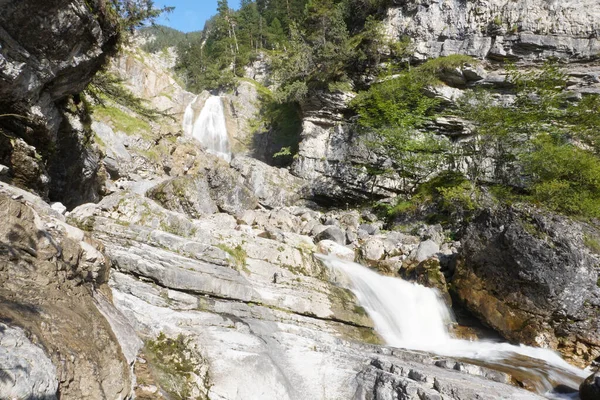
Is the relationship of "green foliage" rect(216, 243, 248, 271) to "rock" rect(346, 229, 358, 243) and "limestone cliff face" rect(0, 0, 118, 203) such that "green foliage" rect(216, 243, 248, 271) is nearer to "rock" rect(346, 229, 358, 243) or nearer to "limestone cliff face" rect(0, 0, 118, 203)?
"limestone cliff face" rect(0, 0, 118, 203)

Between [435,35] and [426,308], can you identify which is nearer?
[426,308]

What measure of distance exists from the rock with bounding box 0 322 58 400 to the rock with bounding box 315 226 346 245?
13.7 metres

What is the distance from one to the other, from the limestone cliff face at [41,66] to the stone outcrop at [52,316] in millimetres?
2661

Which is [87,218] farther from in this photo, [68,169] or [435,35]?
[435,35]

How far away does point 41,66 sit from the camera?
775cm

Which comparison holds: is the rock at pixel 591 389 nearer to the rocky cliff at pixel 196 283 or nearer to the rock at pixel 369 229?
the rocky cliff at pixel 196 283

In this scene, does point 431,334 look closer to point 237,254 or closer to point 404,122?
point 237,254

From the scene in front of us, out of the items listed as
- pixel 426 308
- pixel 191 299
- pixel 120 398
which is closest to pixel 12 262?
pixel 120 398

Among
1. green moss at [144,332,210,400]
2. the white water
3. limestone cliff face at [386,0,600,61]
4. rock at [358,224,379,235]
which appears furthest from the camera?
the white water

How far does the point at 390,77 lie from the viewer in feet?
87.4

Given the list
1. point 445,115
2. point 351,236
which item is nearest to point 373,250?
point 351,236

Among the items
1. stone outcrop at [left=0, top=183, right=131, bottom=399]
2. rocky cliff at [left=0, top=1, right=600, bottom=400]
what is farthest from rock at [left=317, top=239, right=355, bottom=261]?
stone outcrop at [left=0, top=183, right=131, bottom=399]

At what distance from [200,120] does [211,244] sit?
3101 centimetres

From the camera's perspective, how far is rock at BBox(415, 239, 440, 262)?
49.2ft
